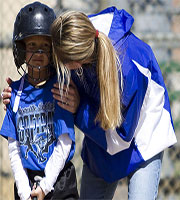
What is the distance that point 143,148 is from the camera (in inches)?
120

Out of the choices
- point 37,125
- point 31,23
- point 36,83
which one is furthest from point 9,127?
point 31,23

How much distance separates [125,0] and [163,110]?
1.40 metres

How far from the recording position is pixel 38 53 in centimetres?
304

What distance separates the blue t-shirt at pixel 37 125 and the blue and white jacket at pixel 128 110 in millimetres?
123

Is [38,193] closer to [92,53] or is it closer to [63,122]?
[63,122]

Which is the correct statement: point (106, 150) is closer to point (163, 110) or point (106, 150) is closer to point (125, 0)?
point (163, 110)

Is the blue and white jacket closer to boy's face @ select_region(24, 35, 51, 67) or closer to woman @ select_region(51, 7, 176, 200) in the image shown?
woman @ select_region(51, 7, 176, 200)

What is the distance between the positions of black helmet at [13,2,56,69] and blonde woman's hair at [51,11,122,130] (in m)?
0.27

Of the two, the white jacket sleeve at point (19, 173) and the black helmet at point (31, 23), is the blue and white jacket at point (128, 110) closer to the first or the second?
the black helmet at point (31, 23)

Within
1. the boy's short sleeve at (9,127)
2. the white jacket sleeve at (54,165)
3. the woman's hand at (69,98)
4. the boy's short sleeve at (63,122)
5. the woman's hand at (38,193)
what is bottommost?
the woman's hand at (38,193)

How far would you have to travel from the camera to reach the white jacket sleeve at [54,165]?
2949mm

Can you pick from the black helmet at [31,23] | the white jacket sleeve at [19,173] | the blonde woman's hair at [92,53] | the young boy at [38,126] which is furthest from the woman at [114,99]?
the white jacket sleeve at [19,173]

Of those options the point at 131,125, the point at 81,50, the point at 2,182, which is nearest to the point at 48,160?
the point at 131,125

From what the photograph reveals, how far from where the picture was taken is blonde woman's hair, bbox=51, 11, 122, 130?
8.85 feet
